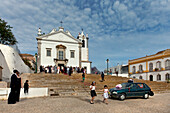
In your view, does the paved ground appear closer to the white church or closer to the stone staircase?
the stone staircase

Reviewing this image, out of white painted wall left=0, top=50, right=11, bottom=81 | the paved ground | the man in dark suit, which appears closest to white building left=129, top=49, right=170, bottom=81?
the paved ground

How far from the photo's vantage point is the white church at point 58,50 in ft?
88.9

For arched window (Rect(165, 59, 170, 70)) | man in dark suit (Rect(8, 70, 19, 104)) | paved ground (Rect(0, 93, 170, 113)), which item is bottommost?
paved ground (Rect(0, 93, 170, 113))

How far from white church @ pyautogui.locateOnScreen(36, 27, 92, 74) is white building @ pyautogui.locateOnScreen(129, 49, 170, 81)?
1313 centimetres

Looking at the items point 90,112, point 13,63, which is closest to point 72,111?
point 90,112

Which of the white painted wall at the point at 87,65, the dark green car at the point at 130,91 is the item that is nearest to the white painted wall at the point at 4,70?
the dark green car at the point at 130,91

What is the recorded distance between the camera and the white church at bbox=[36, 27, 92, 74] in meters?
27.1

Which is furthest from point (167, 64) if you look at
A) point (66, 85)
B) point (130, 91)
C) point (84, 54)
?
point (66, 85)

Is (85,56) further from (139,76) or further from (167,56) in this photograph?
(167,56)

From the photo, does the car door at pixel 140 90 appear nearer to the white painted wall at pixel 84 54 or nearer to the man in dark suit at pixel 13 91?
the man in dark suit at pixel 13 91

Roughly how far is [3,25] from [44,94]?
68.7 feet

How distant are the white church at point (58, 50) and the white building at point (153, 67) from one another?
13129mm

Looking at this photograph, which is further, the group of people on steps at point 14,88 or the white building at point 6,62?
the white building at point 6,62

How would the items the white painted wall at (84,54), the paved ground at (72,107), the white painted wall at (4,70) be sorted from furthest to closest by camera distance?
the white painted wall at (84,54), the white painted wall at (4,70), the paved ground at (72,107)
